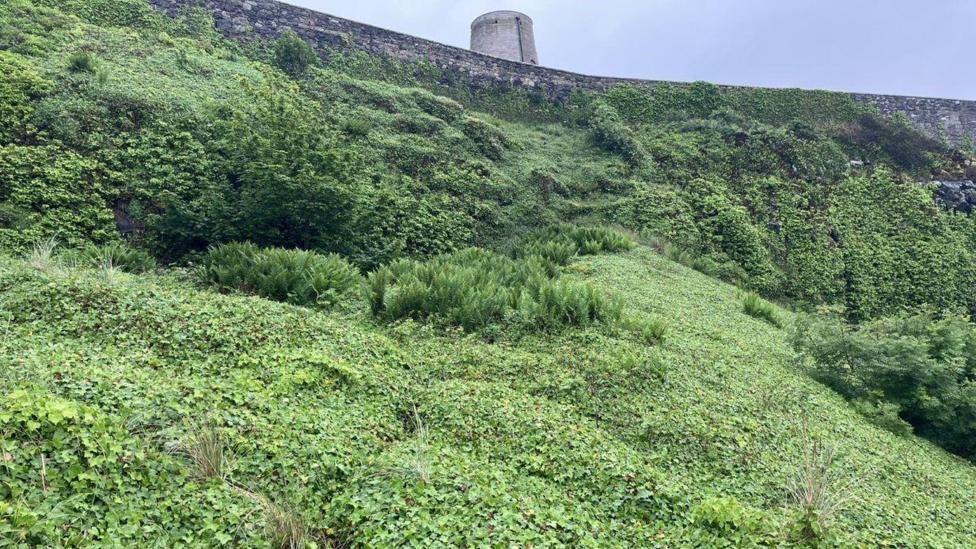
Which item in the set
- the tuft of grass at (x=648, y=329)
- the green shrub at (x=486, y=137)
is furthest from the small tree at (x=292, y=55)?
the tuft of grass at (x=648, y=329)

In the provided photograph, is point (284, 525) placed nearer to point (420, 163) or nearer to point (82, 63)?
point (420, 163)

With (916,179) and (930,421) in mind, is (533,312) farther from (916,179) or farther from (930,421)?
(916,179)

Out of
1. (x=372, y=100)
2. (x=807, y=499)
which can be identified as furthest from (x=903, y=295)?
(x=372, y=100)

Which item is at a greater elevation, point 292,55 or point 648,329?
point 292,55

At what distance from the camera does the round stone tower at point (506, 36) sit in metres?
29.8

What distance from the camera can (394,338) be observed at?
6.57 meters

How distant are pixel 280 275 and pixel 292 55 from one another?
467 inches

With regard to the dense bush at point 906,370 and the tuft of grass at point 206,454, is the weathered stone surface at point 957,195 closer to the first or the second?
the dense bush at point 906,370

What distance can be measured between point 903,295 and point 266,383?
18.1m

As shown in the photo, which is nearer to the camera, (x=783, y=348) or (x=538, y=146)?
(x=783, y=348)

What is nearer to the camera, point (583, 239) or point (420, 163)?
point (583, 239)

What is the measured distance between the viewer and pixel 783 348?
822 cm

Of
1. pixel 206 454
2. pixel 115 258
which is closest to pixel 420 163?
pixel 115 258

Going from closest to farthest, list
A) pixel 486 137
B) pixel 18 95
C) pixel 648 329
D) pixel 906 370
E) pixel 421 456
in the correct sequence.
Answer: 1. pixel 421 456
2. pixel 906 370
3. pixel 648 329
4. pixel 18 95
5. pixel 486 137
